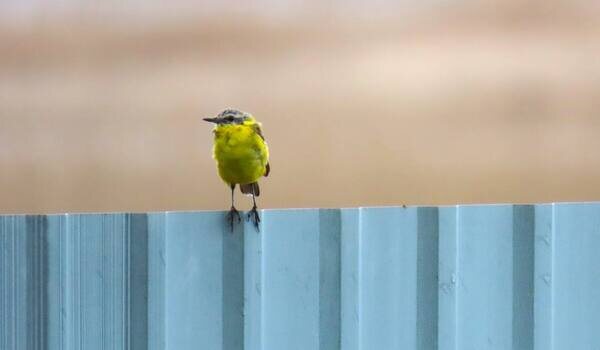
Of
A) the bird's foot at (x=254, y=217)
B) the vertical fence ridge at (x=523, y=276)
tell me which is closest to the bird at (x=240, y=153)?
the bird's foot at (x=254, y=217)

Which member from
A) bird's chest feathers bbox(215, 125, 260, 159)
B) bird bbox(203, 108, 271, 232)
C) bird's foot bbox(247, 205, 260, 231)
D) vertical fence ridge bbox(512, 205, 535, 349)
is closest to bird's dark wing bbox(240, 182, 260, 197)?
bird bbox(203, 108, 271, 232)

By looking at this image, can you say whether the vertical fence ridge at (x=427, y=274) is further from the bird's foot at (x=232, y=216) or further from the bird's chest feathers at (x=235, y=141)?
the bird's chest feathers at (x=235, y=141)

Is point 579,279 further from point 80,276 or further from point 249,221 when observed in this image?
point 80,276

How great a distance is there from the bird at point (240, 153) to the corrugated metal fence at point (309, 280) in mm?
780

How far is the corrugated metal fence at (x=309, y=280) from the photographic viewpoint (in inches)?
65.9

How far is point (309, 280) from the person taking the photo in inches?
73.1

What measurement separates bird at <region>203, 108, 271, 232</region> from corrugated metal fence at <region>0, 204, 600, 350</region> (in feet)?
2.56

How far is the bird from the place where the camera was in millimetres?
2652

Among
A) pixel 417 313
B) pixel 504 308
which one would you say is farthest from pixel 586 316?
pixel 417 313

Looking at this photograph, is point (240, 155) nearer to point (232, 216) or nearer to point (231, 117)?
point (231, 117)

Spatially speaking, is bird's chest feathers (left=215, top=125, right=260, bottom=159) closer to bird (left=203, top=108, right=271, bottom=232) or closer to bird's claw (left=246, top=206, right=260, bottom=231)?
bird (left=203, top=108, right=271, bottom=232)

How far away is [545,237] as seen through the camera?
198cm

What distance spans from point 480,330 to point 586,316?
1.01ft

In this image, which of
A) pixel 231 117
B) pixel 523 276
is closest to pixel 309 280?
pixel 523 276
